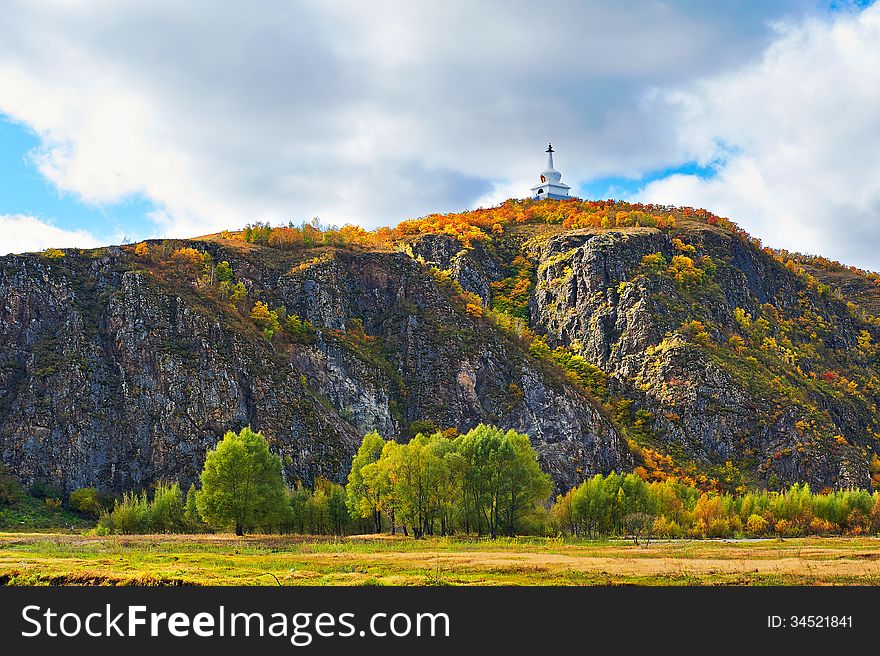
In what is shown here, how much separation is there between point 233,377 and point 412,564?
9034cm

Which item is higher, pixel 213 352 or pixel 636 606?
pixel 213 352

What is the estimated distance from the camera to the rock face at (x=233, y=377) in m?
125

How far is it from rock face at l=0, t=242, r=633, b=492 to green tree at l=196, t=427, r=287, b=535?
35.2 metres

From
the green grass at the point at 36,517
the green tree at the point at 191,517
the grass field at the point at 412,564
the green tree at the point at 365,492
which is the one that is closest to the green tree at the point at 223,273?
the green grass at the point at 36,517

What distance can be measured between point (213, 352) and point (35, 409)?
28.5 metres

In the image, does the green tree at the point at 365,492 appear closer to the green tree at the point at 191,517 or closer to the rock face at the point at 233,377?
the green tree at the point at 191,517

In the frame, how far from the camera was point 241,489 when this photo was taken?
87500mm

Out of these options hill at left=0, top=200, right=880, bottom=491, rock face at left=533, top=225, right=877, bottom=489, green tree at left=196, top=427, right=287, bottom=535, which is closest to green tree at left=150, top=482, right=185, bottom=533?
green tree at left=196, top=427, right=287, bottom=535

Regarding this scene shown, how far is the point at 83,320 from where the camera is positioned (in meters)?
139

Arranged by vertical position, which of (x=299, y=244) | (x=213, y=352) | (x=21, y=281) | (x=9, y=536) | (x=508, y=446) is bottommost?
(x=9, y=536)

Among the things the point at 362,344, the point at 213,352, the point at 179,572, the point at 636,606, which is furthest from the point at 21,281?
the point at 636,606

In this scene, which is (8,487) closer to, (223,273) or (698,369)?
(223,273)

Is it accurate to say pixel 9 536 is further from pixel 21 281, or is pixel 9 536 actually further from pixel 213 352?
pixel 21 281

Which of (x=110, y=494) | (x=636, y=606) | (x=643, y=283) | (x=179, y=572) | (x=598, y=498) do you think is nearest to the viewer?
(x=636, y=606)
